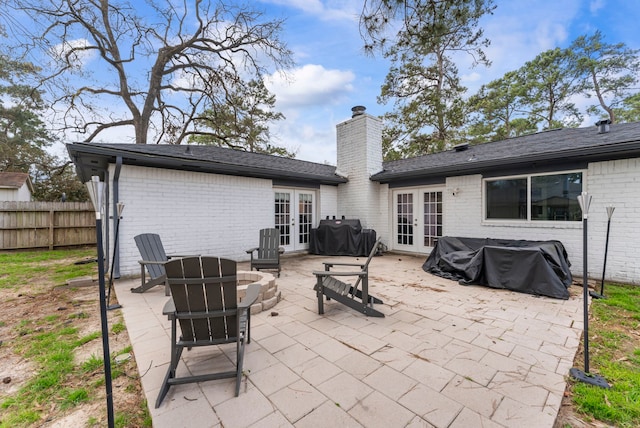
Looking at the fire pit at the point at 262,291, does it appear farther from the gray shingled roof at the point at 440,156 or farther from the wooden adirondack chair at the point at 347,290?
the gray shingled roof at the point at 440,156

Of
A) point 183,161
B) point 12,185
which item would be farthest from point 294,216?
point 12,185

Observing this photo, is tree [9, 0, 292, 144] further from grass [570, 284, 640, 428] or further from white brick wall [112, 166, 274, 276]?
grass [570, 284, 640, 428]

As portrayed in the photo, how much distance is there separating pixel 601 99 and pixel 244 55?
18.2 m

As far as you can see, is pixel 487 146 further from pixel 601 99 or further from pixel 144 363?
pixel 601 99

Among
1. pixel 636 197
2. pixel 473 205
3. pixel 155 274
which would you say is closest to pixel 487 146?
pixel 473 205

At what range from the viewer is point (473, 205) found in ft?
22.3

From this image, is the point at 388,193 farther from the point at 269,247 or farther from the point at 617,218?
the point at 617,218

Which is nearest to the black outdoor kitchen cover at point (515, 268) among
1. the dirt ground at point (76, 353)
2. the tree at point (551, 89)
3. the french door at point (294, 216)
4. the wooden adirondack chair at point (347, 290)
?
the wooden adirondack chair at point (347, 290)

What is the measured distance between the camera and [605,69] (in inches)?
525

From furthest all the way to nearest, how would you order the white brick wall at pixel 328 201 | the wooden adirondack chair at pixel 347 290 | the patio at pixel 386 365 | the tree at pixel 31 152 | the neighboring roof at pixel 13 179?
the tree at pixel 31 152, the neighboring roof at pixel 13 179, the white brick wall at pixel 328 201, the wooden adirondack chair at pixel 347 290, the patio at pixel 386 365

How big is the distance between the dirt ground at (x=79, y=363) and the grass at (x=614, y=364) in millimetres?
101

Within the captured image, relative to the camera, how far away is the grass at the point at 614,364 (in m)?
1.75

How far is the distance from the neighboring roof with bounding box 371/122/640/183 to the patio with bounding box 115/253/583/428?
2.88m

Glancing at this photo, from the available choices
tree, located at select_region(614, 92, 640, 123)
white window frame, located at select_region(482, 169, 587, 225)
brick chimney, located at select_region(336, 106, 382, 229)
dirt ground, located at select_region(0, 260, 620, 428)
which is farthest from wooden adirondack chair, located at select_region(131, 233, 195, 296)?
tree, located at select_region(614, 92, 640, 123)
